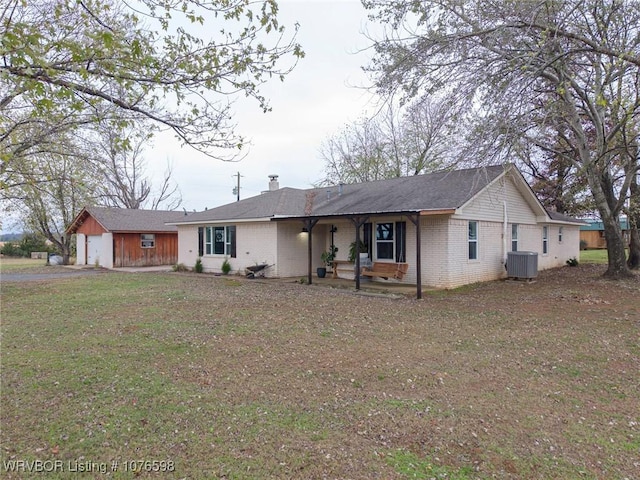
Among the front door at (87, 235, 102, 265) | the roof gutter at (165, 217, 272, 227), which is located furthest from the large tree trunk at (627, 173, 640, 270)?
the front door at (87, 235, 102, 265)

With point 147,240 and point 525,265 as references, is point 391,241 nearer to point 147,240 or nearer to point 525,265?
point 525,265

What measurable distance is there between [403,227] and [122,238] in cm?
1742

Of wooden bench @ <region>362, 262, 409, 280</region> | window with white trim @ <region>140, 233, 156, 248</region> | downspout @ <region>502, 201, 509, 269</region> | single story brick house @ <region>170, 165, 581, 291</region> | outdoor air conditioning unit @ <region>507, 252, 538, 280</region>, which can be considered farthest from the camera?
window with white trim @ <region>140, 233, 156, 248</region>

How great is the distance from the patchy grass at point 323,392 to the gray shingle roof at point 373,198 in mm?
5215

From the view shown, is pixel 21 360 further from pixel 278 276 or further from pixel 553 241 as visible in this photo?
pixel 553 241

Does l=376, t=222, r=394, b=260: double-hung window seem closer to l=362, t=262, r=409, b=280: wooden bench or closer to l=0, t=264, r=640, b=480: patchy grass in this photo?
l=362, t=262, r=409, b=280: wooden bench

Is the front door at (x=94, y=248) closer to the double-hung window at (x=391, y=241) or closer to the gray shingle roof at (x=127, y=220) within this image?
the gray shingle roof at (x=127, y=220)

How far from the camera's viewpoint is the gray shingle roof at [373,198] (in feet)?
44.1

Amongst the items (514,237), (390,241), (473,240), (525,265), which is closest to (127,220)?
(390,241)

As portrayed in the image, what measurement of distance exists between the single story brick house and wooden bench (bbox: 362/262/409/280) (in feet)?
1.22

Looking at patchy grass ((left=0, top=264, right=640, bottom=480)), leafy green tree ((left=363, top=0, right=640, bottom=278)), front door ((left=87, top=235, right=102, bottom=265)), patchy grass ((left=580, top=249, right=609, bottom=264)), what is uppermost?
leafy green tree ((left=363, top=0, right=640, bottom=278))

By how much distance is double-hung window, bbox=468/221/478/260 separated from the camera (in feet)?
47.0

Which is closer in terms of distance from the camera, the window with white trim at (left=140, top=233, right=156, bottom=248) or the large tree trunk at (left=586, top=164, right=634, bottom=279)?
the large tree trunk at (left=586, top=164, right=634, bottom=279)

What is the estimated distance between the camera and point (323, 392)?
4.63 m
